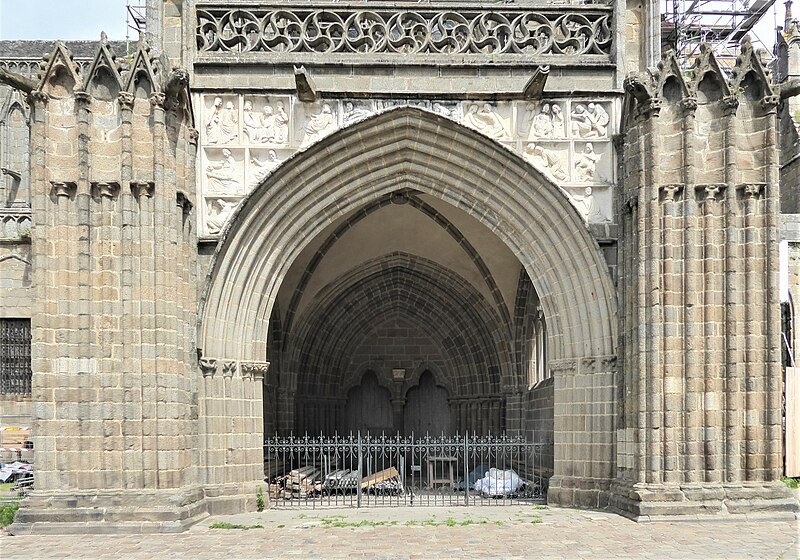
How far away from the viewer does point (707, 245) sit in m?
11.7

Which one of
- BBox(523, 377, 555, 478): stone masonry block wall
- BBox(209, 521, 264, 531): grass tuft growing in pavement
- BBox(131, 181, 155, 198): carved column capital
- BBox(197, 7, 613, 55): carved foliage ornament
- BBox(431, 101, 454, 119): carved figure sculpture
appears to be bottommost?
BBox(209, 521, 264, 531): grass tuft growing in pavement

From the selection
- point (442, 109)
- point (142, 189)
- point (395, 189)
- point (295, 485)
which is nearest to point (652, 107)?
point (442, 109)

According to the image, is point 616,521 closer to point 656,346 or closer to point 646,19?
point 656,346

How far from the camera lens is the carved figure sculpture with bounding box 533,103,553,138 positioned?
12.7 metres

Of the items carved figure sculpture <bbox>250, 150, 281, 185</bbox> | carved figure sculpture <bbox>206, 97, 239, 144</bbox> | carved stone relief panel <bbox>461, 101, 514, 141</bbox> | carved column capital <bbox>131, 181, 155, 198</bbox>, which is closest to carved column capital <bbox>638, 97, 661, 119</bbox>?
carved stone relief panel <bbox>461, 101, 514, 141</bbox>

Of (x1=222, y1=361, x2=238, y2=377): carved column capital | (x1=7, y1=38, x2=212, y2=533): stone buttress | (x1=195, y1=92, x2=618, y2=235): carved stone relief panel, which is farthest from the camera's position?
(x1=195, y1=92, x2=618, y2=235): carved stone relief panel

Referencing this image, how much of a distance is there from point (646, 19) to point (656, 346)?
15.5 feet

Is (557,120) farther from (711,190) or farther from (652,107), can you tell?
(711,190)

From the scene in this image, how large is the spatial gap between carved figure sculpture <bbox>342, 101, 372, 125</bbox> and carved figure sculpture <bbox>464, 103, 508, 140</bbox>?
144 centimetres

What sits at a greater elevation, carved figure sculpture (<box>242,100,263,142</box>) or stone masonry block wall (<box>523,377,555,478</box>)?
carved figure sculpture (<box>242,100,263,142</box>)

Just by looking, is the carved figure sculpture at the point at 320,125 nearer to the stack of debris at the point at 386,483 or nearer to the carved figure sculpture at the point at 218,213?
the carved figure sculpture at the point at 218,213

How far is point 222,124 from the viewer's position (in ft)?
41.0

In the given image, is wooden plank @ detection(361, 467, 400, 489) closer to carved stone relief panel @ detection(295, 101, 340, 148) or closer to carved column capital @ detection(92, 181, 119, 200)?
carved stone relief panel @ detection(295, 101, 340, 148)

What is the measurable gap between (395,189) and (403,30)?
2.28 meters
